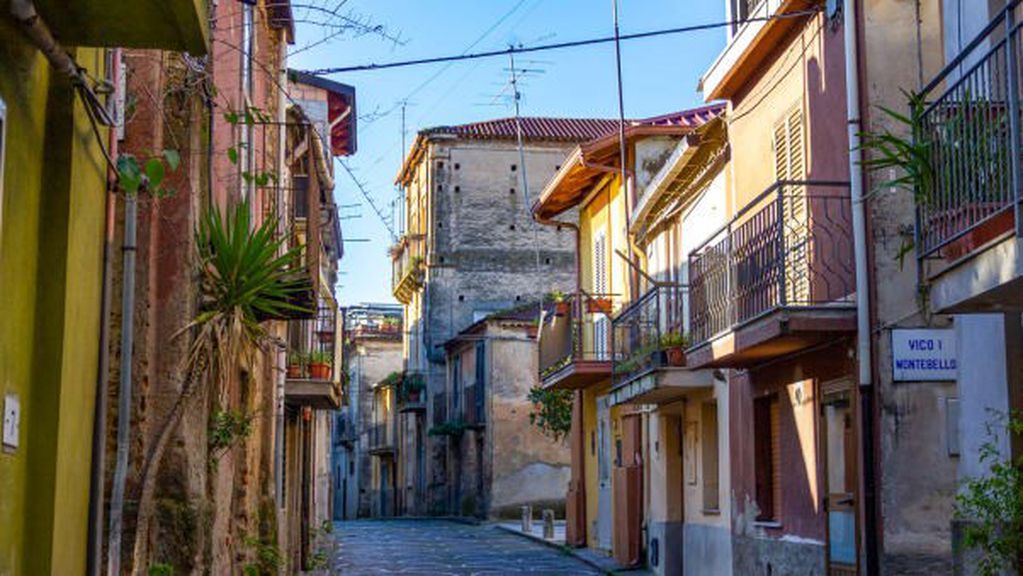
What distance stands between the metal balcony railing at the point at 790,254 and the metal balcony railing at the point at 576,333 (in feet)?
33.3

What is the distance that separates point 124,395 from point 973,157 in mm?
5717

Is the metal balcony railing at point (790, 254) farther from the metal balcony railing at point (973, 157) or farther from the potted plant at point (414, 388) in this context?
the potted plant at point (414, 388)

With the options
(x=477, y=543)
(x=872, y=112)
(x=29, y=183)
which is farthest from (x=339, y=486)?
(x=29, y=183)

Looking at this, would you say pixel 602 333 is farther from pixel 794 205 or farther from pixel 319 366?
pixel 794 205

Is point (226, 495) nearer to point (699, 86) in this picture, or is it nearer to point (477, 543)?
point (699, 86)

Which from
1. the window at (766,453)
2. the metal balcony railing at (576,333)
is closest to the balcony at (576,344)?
the metal balcony railing at (576,333)

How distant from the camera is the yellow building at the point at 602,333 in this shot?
82.1ft

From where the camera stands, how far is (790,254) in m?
14.5

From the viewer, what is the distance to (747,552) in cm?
1706

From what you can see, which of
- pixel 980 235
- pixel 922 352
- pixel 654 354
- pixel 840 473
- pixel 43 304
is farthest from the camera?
pixel 654 354

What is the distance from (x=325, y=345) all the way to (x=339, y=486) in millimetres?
55639

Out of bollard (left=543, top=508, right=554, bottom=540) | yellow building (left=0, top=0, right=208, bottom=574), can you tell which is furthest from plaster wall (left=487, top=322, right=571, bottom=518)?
yellow building (left=0, top=0, right=208, bottom=574)

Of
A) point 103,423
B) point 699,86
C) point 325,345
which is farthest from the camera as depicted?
point 325,345

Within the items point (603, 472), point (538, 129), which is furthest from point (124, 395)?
point (538, 129)
